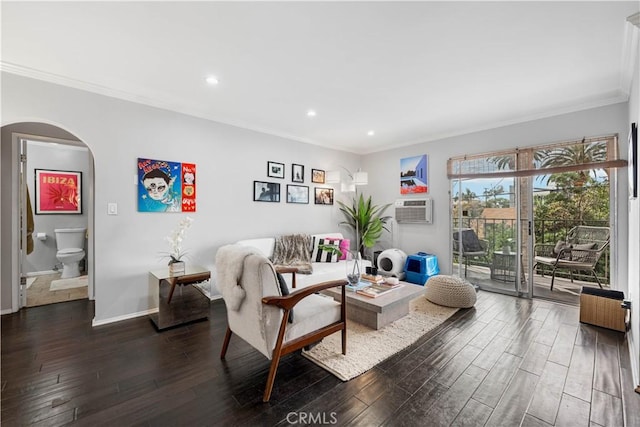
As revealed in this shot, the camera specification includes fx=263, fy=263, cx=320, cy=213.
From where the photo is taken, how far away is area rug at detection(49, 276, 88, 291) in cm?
398

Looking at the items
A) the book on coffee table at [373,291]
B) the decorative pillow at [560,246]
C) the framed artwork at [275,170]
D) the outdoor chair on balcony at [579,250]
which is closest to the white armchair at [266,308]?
the book on coffee table at [373,291]

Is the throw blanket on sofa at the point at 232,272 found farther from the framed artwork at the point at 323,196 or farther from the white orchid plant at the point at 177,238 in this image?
the framed artwork at the point at 323,196

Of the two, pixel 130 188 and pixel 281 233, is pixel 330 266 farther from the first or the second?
pixel 130 188

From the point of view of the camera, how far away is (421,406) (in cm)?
166

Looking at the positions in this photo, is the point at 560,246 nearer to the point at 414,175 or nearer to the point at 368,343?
the point at 414,175

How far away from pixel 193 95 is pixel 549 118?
15.2 feet

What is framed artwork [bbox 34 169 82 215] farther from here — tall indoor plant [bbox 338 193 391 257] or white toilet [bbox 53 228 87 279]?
tall indoor plant [bbox 338 193 391 257]

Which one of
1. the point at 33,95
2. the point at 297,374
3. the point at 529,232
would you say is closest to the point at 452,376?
the point at 297,374

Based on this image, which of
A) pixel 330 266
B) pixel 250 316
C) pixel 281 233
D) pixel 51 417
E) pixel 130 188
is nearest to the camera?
pixel 51 417

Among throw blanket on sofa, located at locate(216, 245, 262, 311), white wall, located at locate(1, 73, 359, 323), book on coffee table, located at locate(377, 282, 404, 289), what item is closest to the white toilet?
white wall, located at locate(1, 73, 359, 323)

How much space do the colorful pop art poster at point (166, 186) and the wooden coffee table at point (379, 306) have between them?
2202 millimetres

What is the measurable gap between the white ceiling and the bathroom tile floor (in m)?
2.75

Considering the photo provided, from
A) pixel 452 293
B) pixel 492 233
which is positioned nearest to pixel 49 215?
pixel 452 293

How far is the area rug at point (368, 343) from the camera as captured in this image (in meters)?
2.05
